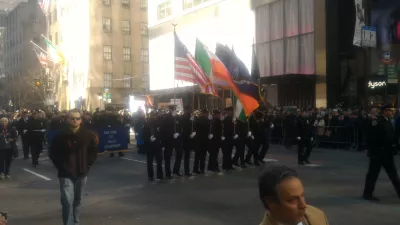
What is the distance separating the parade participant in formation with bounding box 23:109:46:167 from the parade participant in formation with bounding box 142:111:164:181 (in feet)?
16.5

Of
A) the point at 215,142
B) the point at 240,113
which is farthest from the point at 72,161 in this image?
the point at 240,113

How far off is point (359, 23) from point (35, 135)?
53.4ft

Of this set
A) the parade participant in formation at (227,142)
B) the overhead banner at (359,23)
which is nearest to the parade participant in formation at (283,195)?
the parade participant in formation at (227,142)

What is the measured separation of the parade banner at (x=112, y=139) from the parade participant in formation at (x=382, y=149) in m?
10.3

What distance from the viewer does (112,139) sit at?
17172 mm

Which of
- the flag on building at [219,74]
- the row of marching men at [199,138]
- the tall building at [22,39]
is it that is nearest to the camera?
the row of marching men at [199,138]

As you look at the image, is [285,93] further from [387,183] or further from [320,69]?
[387,183]

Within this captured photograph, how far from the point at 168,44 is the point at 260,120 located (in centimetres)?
3005

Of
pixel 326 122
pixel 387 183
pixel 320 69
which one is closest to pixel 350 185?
pixel 387 183

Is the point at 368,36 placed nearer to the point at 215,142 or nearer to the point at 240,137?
the point at 240,137

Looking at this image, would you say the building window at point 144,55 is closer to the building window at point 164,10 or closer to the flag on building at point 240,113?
the building window at point 164,10

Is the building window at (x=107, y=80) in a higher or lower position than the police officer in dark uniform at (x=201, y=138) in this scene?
higher

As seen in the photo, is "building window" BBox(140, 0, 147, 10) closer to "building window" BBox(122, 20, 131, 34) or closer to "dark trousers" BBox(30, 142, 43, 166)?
"building window" BBox(122, 20, 131, 34)

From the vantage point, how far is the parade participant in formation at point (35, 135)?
15.3m
